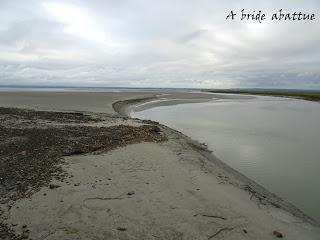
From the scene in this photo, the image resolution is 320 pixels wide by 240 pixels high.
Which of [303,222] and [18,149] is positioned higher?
[18,149]

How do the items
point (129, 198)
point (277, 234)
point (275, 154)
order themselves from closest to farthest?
point (277, 234) → point (129, 198) → point (275, 154)

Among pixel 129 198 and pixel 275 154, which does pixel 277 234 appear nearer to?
pixel 129 198

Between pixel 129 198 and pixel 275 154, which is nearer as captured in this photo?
pixel 129 198

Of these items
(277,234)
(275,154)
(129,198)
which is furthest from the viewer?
(275,154)

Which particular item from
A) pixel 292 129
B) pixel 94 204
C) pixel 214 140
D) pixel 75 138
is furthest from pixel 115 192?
pixel 292 129

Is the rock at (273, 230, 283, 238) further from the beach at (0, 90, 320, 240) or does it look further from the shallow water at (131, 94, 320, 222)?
the shallow water at (131, 94, 320, 222)

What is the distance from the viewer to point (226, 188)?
9.89 metres

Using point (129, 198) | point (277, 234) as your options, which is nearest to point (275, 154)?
point (277, 234)

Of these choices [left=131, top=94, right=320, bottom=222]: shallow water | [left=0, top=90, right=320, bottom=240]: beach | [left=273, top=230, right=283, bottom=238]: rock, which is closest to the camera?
[left=0, top=90, right=320, bottom=240]: beach

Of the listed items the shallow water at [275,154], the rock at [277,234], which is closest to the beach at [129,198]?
the rock at [277,234]

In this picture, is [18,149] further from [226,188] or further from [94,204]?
[226,188]

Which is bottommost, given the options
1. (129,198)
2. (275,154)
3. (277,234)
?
(275,154)

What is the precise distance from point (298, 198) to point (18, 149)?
386 inches

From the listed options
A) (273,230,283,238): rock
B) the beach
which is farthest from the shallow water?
(273,230,283,238): rock
